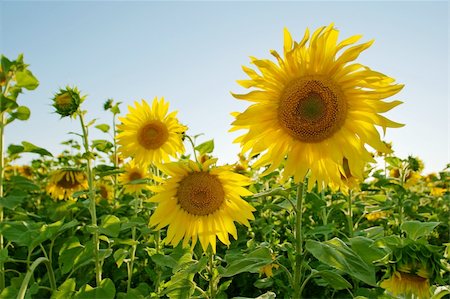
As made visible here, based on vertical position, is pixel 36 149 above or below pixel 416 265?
above

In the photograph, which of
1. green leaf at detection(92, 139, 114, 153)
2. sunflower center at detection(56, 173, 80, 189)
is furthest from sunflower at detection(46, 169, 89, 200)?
green leaf at detection(92, 139, 114, 153)

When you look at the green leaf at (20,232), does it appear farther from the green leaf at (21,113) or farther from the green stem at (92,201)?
the green leaf at (21,113)

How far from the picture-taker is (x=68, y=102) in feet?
8.96

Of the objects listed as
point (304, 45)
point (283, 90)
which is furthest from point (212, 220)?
point (304, 45)

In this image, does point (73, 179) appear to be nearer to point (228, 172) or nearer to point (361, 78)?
point (228, 172)

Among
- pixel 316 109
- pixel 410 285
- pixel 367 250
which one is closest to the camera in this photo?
pixel 367 250

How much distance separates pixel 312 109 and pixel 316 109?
0.02 meters

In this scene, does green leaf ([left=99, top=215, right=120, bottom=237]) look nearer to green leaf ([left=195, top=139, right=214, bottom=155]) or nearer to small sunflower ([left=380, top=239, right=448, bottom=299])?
green leaf ([left=195, top=139, right=214, bottom=155])

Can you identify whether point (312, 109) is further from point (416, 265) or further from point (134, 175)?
point (134, 175)

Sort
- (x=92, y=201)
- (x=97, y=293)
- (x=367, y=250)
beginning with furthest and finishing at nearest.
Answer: (x=92, y=201) → (x=97, y=293) → (x=367, y=250)

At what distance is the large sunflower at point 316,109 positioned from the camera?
1938mm

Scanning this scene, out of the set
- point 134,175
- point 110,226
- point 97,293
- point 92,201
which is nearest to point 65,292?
point 97,293

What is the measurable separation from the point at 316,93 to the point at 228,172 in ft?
2.04

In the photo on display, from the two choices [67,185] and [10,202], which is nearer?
[10,202]
